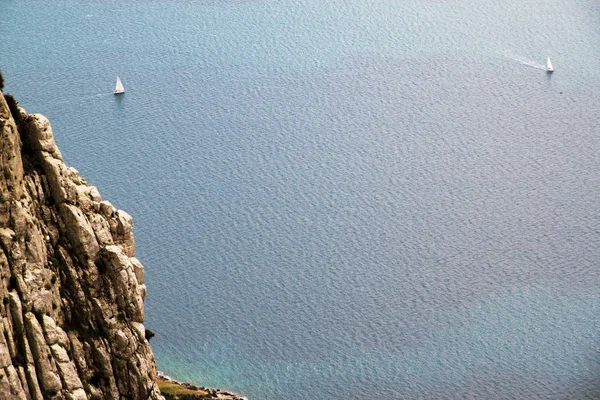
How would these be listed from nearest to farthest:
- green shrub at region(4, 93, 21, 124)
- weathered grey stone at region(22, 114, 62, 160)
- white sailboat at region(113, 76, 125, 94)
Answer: green shrub at region(4, 93, 21, 124), weathered grey stone at region(22, 114, 62, 160), white sailboat at region(113, 76, 125, 94)

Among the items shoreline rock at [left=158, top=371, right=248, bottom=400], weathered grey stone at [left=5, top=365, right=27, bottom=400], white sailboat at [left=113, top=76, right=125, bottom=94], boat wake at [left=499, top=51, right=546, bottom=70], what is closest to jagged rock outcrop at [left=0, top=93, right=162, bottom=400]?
weathered grey stone at [left=5, top=365, right=27, bottom=400]

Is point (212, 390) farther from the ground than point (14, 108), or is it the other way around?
point (212, 390)

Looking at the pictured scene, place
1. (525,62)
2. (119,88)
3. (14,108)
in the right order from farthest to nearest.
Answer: (525,62)
(119,88)
(14,108)

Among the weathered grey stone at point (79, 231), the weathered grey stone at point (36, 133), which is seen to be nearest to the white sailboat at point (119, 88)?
the weathered grey stone at point (79, 231)

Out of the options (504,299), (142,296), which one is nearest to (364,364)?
(504,299)

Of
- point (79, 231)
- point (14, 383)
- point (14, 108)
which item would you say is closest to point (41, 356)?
point (14, 383)

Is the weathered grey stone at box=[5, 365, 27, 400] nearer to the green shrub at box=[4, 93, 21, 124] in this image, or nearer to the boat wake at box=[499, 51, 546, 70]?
the green shrub at box=[4, 93, 21, 124]

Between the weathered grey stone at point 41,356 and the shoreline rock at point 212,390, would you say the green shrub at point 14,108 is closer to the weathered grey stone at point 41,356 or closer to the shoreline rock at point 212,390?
the weathered grey stone at point 41,356

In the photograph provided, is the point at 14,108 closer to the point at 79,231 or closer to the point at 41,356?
the point at 79,231
